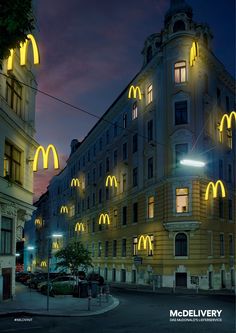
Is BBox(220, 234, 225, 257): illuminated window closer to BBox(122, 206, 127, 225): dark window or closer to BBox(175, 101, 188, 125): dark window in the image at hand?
BBox(175, 101, 188, 125): dark window

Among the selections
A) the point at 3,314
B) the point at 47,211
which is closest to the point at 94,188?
the point at 47,211

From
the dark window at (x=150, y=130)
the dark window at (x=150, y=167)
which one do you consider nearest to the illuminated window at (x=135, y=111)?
the dark window at (x=150, y=130)

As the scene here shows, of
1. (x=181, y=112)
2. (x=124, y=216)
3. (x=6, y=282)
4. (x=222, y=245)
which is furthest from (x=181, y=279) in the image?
(x=6, y=282)

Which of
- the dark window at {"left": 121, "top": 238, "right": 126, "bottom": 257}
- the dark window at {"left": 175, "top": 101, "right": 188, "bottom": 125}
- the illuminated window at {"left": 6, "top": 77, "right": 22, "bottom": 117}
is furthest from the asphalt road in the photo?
the dark window at {"left": 121, "top": 238, "right": 126, "bottom": 257}

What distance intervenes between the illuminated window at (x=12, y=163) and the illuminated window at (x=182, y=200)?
16.7m

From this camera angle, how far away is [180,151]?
42188 mm

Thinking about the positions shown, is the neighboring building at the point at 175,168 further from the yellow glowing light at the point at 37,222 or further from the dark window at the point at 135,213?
the yellow glowing light at the point at 37,222

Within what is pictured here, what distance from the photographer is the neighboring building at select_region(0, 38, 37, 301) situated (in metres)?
25.8

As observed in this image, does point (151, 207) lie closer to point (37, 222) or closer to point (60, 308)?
point (60, 308)

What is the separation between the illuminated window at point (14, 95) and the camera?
27398 millimetres

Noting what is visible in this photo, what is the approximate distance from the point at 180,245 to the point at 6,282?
18.2m

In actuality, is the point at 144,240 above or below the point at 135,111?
below

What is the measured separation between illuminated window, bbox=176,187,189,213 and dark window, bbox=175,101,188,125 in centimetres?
611

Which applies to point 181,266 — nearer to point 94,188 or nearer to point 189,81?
point 189,81
